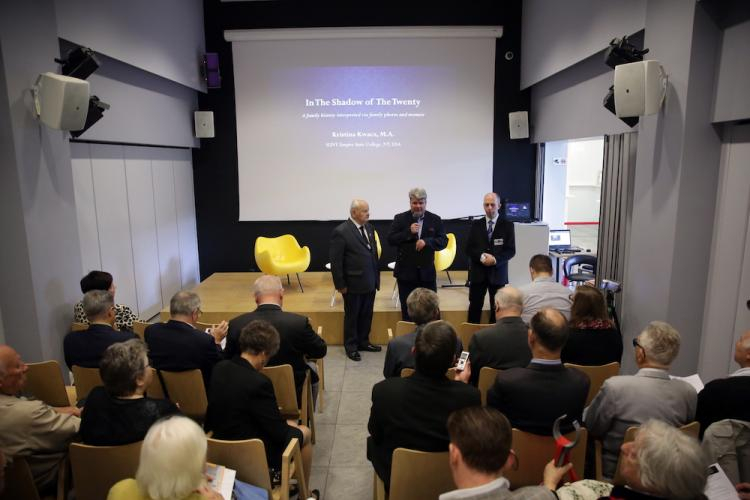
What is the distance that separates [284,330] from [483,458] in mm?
1872

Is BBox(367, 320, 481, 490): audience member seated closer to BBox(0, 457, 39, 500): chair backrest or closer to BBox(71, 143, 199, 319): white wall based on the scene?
BBox(0, 457, 39, 500): chair backrest

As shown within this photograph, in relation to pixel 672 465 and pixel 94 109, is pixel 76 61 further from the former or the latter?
pixel 672 465

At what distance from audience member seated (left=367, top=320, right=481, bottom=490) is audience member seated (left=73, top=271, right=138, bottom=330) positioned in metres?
2.54

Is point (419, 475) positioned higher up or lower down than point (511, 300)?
lower down

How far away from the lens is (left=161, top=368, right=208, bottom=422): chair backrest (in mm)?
2951

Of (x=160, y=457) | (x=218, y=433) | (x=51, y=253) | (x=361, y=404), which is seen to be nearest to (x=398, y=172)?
(x=361, y=404)

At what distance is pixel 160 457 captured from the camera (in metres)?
1.56

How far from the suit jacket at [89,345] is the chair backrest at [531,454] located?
2.36m

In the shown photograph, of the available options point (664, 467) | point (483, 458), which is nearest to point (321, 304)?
point (483, 458)

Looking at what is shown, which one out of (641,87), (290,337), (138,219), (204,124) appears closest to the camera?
(290,337)

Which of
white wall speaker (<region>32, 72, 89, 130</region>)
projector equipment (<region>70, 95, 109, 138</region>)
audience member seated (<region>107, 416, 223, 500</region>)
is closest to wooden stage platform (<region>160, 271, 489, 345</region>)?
projector equipment (<region>70, 95, 109, 138</region>)

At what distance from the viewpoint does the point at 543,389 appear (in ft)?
7.16

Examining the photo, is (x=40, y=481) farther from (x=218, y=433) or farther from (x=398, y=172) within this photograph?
(x=398, y=172)

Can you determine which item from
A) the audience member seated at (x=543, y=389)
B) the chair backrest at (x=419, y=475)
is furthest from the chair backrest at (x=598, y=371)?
the chair backrest at (x=419, y=475)
